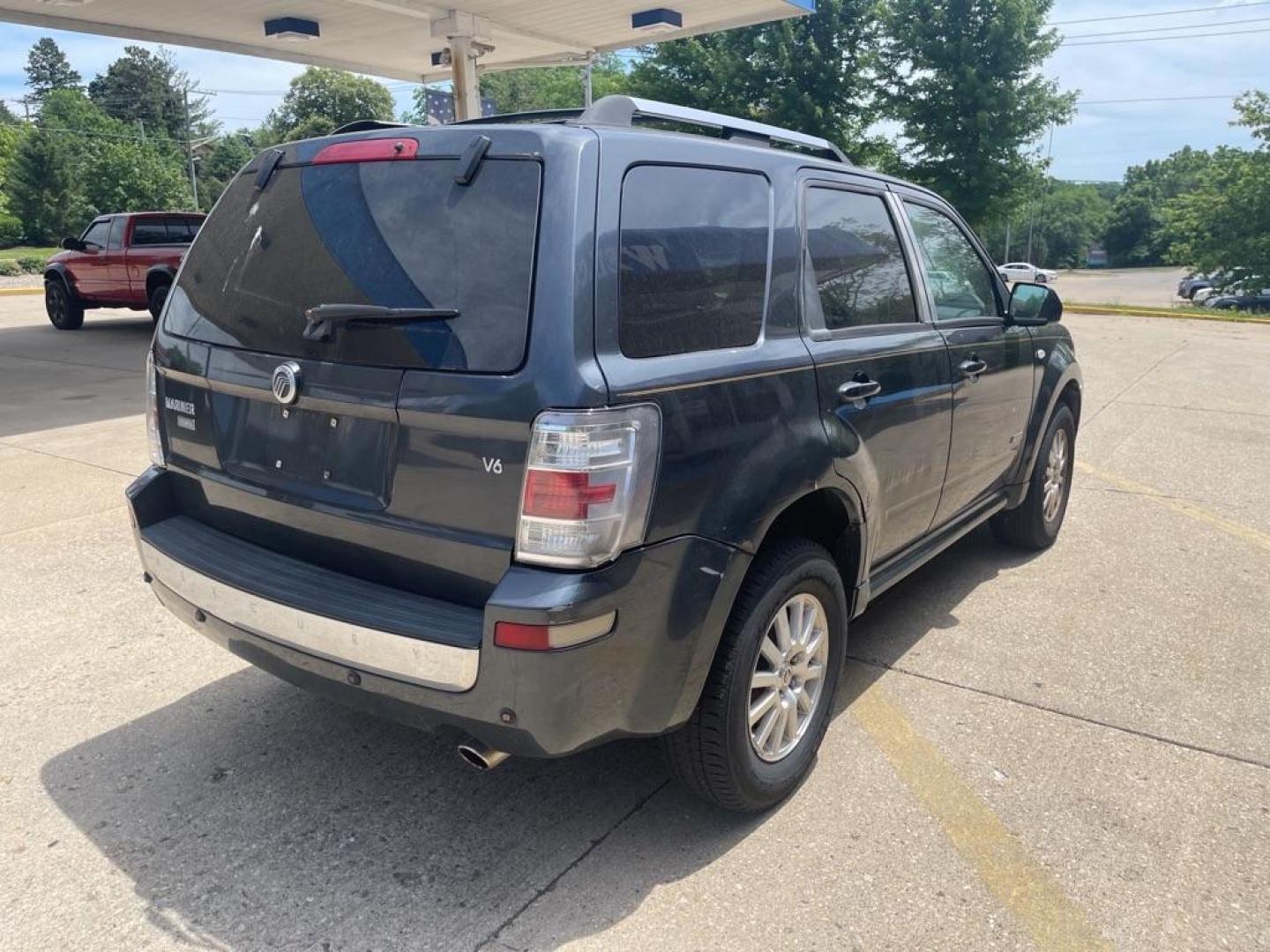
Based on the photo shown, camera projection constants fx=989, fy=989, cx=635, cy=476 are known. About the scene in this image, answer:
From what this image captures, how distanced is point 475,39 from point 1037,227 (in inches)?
3711

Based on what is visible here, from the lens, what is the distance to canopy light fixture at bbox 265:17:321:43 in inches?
540

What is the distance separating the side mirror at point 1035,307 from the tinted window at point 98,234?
561 inches

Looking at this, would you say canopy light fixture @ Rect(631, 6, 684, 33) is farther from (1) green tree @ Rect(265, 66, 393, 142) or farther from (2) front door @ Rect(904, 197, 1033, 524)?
(1) green tree @ Rect(265, 66, 393, 142)

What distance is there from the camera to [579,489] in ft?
7.43

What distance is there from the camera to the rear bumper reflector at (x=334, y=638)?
2.34 m

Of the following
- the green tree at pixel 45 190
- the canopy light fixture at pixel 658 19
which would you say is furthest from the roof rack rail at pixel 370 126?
the green tree at pixel 45 190

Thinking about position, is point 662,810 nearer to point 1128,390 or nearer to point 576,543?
point 576,543

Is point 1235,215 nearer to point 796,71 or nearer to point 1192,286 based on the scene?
point 1192,286

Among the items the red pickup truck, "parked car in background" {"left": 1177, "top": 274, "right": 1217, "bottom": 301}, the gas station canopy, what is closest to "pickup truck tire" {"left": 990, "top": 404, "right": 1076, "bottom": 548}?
the gas station canopy

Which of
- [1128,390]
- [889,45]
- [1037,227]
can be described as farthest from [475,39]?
[1037,227]

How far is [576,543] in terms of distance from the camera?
227cm

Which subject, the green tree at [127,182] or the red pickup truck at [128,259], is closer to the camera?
the red pickup truck at [128,259]

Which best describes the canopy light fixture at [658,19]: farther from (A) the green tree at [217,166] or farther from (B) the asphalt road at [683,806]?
(A) the green tree at [217,166]

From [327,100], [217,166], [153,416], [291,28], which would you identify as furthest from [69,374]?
[217,166]
